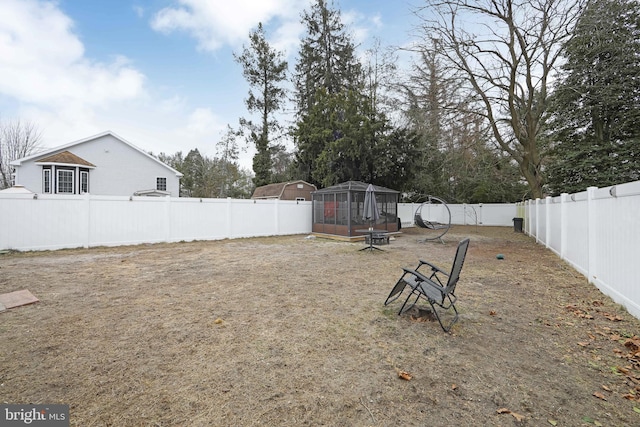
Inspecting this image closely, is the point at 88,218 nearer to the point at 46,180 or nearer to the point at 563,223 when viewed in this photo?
the point at 46,180

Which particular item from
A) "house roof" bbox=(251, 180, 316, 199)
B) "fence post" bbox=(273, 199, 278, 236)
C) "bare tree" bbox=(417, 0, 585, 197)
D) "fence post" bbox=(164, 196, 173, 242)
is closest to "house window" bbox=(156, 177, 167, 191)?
"house roof" bbox=(251, 180, 316, 199)

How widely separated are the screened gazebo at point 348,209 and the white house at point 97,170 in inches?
474

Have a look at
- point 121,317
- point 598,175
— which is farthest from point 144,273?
point 598,175

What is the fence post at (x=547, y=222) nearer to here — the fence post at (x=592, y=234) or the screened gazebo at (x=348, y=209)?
the fence post at (x=592, y=234)

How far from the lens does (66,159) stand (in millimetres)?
16328

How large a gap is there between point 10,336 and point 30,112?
95.8 feet

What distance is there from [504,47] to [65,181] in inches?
892

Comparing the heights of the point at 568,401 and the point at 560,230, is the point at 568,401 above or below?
below

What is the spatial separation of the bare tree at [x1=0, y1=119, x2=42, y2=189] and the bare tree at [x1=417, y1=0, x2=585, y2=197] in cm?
3036

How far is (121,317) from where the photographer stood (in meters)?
3.41

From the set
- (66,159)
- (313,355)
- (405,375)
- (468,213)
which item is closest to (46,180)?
(66,159)

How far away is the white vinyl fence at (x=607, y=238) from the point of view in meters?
3.17

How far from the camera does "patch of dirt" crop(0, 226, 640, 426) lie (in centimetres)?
184

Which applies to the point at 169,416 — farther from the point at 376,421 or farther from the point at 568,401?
the point at 568,401
